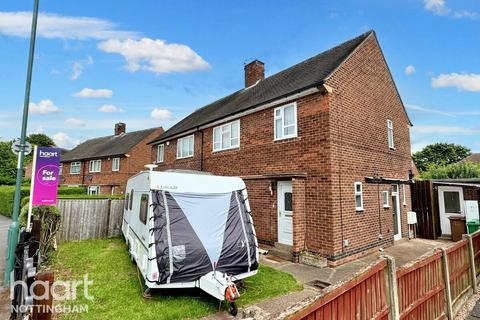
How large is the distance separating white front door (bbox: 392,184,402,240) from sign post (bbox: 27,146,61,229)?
13186 millimetres

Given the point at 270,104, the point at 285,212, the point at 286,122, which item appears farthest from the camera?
the point at 270,104

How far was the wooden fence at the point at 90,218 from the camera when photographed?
468 inches

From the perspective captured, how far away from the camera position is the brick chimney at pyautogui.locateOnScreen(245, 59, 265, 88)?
18.4 meters

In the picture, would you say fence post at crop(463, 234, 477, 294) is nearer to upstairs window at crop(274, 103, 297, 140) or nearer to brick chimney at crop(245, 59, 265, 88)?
upstairs window at crop(274, 103, 297, 140)

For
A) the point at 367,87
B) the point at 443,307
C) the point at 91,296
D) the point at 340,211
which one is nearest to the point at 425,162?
the point at 367,87

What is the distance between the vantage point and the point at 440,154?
48.7 metres

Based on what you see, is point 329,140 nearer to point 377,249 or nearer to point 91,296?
point 377,249

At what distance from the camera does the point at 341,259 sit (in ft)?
29.1

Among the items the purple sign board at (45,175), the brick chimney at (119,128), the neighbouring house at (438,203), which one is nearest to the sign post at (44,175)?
the purple sign board at (45,175)

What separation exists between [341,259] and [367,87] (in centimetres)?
722

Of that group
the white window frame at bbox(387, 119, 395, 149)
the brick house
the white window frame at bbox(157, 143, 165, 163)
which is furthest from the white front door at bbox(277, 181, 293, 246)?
the white window frame at bbox(157, 143, 165, 163)

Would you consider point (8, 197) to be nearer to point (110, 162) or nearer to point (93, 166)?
point (110, 162)

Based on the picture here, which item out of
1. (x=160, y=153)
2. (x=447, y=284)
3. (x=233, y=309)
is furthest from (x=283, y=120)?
(x=160, y=153)

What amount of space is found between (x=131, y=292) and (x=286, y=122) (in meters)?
7.73
